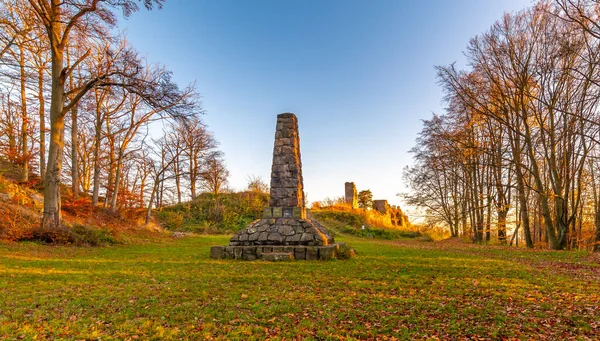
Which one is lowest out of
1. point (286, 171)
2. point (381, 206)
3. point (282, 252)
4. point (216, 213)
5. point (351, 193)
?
point (282, 252)

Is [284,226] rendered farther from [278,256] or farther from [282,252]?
[278,256]

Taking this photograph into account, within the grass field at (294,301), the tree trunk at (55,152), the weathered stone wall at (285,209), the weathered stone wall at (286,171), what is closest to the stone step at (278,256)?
the weathered stone wall at (285,209)

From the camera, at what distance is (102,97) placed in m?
17.4

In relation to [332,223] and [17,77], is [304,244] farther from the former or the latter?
[332,223]

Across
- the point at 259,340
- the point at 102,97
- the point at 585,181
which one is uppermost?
the point at 102,97

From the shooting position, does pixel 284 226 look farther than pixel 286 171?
No

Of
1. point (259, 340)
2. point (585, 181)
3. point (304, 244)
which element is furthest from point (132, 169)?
point (585, 181)

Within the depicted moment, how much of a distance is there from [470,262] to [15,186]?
16.3m

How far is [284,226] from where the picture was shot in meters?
10.9

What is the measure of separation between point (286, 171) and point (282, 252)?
2738 mm

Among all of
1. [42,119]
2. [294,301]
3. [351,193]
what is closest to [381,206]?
[351,193]

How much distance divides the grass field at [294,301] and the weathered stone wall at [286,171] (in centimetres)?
304

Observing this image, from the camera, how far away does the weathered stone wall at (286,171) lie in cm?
1120

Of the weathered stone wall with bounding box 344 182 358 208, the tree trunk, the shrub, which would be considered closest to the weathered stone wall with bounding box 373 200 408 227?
the weathered stone wall with bounding box 344 182 358 208
